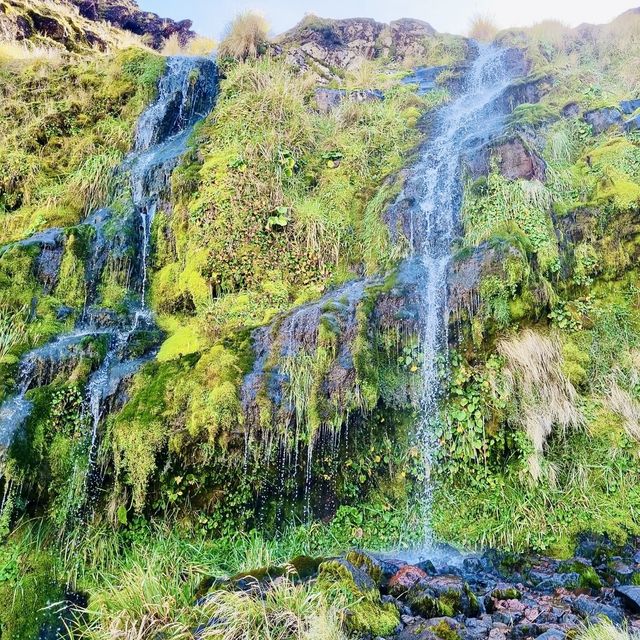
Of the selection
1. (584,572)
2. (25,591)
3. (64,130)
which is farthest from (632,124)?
(64,130)

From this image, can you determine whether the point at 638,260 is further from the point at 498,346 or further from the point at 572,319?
the point at 498,346

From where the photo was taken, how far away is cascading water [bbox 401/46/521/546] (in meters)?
6.20

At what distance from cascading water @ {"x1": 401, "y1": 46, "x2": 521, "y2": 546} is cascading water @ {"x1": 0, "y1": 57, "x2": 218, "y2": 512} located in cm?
370

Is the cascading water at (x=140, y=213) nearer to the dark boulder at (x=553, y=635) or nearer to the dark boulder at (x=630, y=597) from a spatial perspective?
the dark boulder at (x=553, y=635)

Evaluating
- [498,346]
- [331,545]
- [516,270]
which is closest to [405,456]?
[331,545]

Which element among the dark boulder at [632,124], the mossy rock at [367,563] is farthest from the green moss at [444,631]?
the dark boulder at [632,124]

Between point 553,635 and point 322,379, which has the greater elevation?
point 322,379

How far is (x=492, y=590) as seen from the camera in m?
4.23

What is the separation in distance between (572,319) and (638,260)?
5.17 feet

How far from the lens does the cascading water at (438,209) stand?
20.4 feet

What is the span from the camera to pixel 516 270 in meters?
6.48

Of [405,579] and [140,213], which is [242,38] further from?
[405,579]

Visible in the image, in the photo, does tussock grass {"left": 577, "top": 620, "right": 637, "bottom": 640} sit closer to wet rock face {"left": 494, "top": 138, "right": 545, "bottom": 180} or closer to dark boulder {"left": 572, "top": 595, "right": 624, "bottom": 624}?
dark boulder {"left": 572, "top": 595, "right": 624, "bottom": 624}

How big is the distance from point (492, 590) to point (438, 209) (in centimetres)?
563
